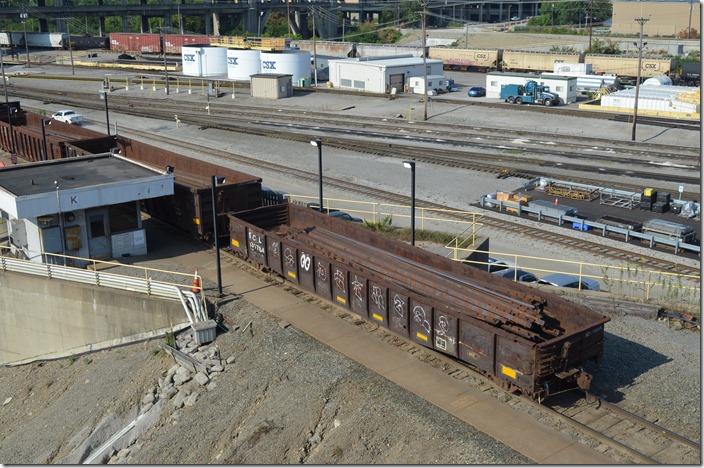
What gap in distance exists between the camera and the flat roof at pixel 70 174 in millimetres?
30159

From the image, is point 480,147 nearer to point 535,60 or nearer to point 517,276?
point 517,276

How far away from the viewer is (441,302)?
22047 mm

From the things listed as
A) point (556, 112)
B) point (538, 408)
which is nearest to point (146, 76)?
point (556, 112)

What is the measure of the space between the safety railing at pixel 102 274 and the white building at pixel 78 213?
243 millimetres

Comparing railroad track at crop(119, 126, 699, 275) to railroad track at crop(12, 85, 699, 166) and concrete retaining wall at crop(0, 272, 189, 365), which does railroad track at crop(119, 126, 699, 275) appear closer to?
railroad track at crop(12, 85, 699, 166)

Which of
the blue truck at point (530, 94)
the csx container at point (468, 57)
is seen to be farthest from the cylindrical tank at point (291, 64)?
the blue truck at point (530, 94)

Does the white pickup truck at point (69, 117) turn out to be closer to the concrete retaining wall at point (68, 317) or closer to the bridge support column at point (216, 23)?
the concrete retaining wall at point (68, 317)

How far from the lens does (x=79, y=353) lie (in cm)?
2620

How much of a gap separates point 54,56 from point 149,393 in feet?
390

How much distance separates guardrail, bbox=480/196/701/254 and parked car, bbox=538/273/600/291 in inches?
275

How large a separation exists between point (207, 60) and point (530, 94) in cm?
4257

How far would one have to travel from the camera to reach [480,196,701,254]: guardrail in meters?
32.3

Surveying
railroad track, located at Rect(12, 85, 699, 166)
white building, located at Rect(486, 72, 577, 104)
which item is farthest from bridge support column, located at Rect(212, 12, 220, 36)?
white building, located at Rect(486, 72, 577, 104)

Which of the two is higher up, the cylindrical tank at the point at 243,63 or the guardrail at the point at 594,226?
the cylindrical tank at the point at 243,63
